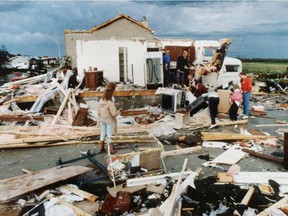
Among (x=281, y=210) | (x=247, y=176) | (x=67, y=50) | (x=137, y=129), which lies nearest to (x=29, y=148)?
(x=137, y=129)

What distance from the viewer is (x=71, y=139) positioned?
35.0 feet

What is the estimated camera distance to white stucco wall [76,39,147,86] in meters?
15.8

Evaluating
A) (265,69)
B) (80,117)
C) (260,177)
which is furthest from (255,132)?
(265,69)

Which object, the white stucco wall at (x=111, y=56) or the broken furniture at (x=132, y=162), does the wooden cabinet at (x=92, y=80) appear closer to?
the white stucco wall at (x=111, y=56)

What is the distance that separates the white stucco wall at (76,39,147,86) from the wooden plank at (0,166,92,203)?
9687 millimetres

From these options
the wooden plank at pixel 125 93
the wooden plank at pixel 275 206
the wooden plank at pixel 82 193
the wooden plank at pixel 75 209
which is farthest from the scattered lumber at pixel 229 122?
the wooden plank at pixel 75 209

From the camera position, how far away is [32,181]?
21.6 feet

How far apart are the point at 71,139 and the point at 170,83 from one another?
8032 millimetres

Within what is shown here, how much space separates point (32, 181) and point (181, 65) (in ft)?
35.8

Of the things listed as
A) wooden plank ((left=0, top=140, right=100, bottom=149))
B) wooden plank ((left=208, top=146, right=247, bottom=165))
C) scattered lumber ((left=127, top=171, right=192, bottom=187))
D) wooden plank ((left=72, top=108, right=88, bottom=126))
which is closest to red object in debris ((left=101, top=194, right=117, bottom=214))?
scattered lumber ((left=127, top=171, right=192, bottom=187))

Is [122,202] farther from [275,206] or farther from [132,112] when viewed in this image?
[132,112]

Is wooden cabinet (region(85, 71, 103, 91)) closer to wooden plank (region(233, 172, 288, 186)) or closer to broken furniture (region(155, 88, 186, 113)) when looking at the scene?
broken furniture (region(155, 88, 186, 113))

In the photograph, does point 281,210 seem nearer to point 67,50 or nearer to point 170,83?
point 170,83

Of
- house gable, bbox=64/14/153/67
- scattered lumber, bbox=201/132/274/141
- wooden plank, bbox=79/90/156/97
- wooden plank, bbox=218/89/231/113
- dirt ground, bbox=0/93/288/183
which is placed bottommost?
dirt ground, bbox=0/93/288/183
